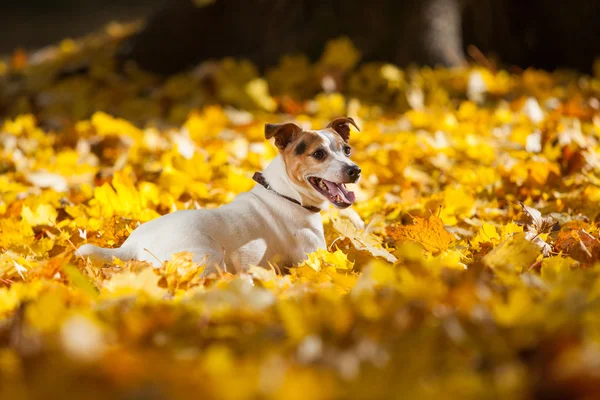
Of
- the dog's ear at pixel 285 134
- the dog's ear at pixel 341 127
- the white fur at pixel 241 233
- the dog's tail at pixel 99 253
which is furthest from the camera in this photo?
the dog's ear at pixel 341 127

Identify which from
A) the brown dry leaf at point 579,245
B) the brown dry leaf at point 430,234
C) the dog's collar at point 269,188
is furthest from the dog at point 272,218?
the brown dry leaf at point 579,245

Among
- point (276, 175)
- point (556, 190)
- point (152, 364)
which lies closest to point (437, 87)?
point (556, 190)

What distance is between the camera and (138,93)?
5582 millimetres

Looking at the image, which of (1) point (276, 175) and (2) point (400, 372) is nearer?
(2) point (400, 372)

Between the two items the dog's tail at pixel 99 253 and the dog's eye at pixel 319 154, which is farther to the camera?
the dog's eye at pixel 319 154

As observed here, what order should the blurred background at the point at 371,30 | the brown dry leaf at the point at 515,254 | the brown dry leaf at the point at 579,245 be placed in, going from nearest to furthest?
the brown dry leaf at the point at 515,254 → the brown dry leaf at the point at 579,245 → the blurred background at the point at 371,30

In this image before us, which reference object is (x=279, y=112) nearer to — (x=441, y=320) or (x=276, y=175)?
(x=276, y=175)

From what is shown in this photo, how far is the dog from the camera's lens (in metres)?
2.01

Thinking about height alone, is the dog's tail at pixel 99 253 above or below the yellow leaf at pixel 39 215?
above

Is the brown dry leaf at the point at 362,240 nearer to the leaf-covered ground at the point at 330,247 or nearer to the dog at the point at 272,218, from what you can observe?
the leaf-covered ground at the point at 330,247

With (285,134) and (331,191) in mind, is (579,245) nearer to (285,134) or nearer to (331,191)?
(331,191)

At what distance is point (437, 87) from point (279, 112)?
4.21 feet

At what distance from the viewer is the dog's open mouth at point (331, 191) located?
2.34 metres

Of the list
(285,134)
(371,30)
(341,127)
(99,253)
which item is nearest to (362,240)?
(285,134)
